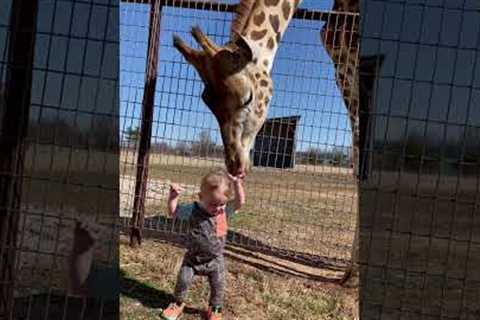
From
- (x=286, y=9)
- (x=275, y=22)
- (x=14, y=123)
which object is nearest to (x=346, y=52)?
(x=286, y=9)

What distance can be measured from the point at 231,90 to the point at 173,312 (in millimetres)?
1020

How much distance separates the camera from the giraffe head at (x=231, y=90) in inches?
125

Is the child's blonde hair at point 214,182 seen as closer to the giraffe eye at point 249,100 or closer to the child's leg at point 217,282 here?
the child's leg at point 217,282

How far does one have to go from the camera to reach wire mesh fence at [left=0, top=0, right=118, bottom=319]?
7.31 feet

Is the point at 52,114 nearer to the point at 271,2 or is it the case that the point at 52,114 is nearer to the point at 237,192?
the point at 237,192

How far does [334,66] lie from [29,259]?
2.29 metres

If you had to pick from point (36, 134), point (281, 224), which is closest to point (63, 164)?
point (36, 134)

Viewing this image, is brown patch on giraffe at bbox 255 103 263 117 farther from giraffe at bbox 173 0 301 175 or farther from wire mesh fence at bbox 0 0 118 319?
wire mesh fence at bbox 0 0 118 319

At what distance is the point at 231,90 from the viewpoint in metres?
3.22

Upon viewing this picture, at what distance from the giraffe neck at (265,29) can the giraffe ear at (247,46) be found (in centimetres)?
3

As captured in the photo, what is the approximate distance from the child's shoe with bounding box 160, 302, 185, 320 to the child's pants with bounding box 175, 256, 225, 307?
69 millimetres

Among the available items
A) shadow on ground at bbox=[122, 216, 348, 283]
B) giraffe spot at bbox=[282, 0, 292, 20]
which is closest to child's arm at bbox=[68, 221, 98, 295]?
shadow on ground at bbox=[122, 216, 348, 283]

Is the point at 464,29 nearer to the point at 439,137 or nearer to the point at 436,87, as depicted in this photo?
the point at 436,87

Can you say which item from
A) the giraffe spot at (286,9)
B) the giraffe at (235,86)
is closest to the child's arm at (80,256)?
the giraffe at (235,86)
